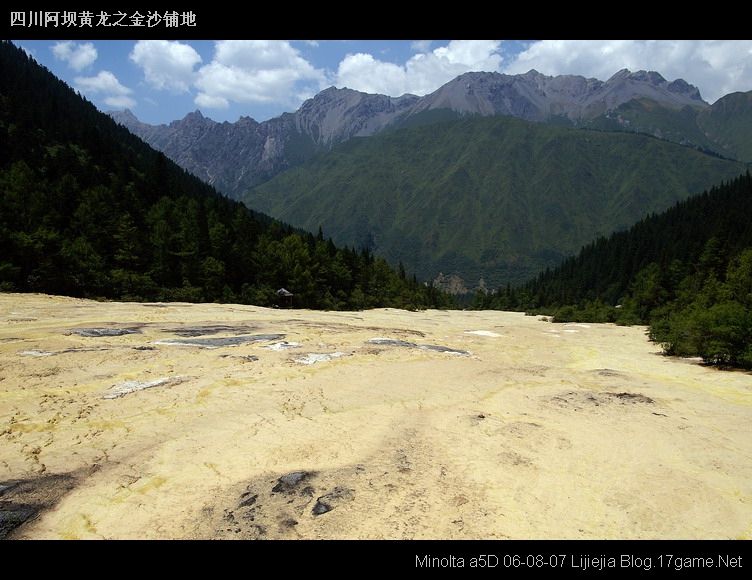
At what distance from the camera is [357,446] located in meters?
10.5

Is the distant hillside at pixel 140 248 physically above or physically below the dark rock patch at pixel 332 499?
above

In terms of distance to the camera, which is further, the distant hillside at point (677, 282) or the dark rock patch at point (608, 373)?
the distant hillside at point (677, 282)

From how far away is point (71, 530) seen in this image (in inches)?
269

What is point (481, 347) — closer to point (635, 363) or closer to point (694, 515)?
point (635, 363)

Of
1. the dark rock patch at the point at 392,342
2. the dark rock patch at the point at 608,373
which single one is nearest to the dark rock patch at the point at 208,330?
the dark rock patch at the point at 392,342

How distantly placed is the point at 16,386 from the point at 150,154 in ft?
574

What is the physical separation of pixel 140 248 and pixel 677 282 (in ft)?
270

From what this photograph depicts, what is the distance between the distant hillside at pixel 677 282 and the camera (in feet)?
79.4

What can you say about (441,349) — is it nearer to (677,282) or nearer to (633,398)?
(633,398)

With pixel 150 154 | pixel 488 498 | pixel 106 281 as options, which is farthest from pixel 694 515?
pixel 150 154

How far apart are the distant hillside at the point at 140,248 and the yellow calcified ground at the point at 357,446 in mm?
29167

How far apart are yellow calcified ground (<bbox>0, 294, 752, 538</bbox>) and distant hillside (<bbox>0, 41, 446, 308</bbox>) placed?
95.7 ft

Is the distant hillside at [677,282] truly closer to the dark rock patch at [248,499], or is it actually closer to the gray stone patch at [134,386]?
the dark rock patch at [248,499]

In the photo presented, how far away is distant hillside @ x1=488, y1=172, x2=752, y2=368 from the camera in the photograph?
79.4 feet
